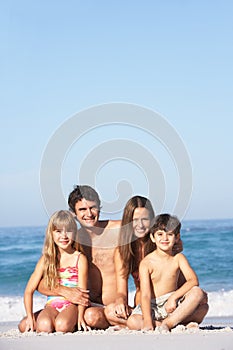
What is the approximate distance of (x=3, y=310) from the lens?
10344 mm

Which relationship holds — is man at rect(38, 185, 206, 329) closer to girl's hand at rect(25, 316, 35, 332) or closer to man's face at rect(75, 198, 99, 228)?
man's face at rect(75, 198, 99, 228)

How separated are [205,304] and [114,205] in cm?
182

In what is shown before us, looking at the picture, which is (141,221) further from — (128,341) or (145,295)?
(128,341)

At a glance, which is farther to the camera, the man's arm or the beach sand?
the man's arm

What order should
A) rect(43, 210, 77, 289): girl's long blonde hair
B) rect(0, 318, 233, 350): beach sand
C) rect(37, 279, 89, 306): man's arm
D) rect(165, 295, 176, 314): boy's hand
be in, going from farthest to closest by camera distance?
1. rect(43, 210, 77, 289): girl's long blonde hair
2. rect(37, 279, 89, 306): man's arm
3. rect(165, 295, 176, 314): boy's hand
4. rect(0, 318, 233, 350): beach sand

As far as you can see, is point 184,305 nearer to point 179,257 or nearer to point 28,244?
point 179,257

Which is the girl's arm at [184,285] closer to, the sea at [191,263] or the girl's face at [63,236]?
the girl's face at [63,236]

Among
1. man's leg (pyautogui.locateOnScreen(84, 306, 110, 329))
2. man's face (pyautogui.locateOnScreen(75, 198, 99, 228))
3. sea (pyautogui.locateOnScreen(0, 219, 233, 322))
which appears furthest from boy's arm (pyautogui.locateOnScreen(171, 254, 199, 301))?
sea (pyautogui.locateOnScreen(0, 219, 233, 322))

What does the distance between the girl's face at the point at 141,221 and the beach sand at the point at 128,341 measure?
2.99ft

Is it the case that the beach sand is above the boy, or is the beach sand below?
below

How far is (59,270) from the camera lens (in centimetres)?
514

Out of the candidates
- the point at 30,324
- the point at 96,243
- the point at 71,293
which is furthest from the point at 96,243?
the point at 30,324

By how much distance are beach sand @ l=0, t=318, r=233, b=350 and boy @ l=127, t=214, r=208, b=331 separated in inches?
7.1

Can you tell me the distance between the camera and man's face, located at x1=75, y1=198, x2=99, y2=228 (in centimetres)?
532
